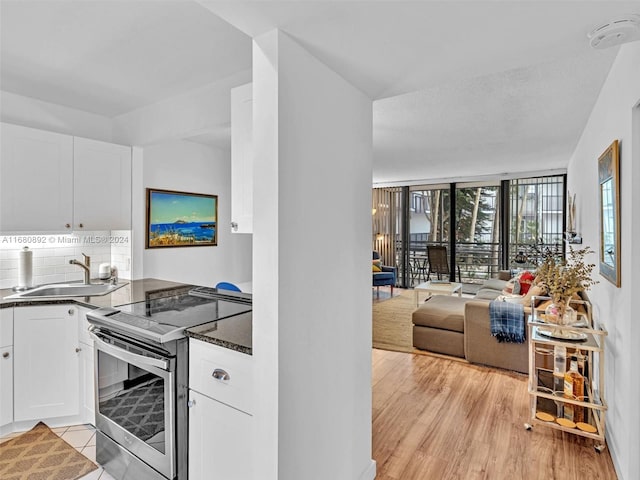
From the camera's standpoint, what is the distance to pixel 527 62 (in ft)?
5.06

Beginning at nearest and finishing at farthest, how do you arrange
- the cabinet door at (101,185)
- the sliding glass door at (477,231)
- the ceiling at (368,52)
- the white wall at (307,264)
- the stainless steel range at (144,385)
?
the ceiling at (368,52), the white wall at (307,264), the stainless steel range at (144,385), the cabinet door at (101,185), the sliding glass door at (477,231)

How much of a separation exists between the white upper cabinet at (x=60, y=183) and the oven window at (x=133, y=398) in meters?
1.30

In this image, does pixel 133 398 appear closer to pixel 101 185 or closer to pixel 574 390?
pixel 101 185

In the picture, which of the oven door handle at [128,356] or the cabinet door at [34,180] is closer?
the oven door handle at [128,356]

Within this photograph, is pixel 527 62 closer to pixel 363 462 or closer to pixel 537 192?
pixel 363 462

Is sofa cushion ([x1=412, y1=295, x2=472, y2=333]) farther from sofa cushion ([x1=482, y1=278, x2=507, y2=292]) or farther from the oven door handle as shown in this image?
the oven door handle

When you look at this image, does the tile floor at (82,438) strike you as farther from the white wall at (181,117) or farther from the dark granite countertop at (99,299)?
the white wall at (181,117)

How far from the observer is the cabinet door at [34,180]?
248 cm

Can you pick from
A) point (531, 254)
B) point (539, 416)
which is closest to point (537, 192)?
point (531, 254)

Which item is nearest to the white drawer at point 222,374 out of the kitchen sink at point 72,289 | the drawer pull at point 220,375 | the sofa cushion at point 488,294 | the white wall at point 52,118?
the drawer pull at point 220,375

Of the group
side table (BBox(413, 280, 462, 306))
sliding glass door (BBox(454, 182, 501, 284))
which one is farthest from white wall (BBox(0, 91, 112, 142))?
sliding glass door (BBox(454, 182, 501, 284))

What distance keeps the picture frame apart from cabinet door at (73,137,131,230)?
682mm

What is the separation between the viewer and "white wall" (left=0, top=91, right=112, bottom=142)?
2.69 metres

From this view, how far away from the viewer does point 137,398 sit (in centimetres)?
187
